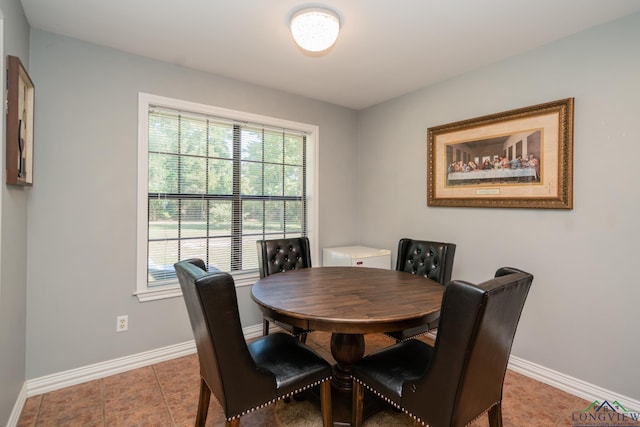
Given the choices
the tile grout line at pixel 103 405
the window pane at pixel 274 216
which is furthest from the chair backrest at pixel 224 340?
the window pane at pixel 274 216

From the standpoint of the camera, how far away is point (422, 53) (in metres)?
2.55

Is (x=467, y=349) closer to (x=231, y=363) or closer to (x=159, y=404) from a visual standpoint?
(x=231, y=363)

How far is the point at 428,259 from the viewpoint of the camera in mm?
2633

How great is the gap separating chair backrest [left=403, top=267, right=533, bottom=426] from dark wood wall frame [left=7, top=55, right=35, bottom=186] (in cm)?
230

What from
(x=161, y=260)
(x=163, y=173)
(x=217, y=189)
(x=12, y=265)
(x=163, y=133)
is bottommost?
(x=161, y=260)

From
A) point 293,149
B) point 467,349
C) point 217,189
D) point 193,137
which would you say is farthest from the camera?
point 293,149

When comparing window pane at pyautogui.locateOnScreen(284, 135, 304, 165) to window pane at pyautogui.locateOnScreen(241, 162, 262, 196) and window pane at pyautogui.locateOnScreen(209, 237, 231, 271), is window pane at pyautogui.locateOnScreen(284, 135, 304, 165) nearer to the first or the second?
window pane at pyautogui.locateOnScreen(241, 162, 262, 196)

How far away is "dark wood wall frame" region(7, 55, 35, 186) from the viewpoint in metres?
1.69

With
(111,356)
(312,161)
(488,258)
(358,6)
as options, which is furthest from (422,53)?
(111,356)

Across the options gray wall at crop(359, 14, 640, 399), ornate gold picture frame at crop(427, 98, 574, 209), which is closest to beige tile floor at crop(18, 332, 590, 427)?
gray wall at crop(359, 14, 640, 399)

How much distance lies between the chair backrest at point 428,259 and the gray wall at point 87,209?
2.03m

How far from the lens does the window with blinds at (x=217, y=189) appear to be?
2754mm

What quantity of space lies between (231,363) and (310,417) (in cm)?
87

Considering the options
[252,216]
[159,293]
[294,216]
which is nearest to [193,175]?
[252,216]
